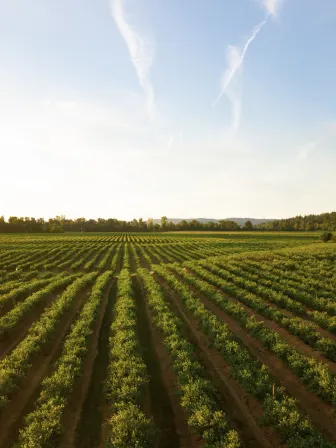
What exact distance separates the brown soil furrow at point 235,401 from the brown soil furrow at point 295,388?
74.9 inches

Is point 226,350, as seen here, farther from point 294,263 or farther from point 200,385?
point 294,263

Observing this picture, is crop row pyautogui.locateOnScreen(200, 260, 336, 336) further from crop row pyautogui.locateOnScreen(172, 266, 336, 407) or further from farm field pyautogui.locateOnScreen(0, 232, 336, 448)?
crop row pyautogui.locateOnScreen(172, 266, 336, 407)

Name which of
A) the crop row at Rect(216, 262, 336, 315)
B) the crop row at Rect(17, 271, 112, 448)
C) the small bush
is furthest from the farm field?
the small bush

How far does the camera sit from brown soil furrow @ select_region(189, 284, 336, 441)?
32.2 ft

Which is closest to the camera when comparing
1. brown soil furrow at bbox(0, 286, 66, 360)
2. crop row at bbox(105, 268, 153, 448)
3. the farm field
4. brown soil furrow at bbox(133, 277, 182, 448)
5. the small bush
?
crop row at bbox(105, 268, 153, 448)

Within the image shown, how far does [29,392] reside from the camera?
1182 cm

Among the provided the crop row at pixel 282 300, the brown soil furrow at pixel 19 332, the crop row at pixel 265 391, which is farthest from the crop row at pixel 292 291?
the brown soil furrow at pixel 19 332

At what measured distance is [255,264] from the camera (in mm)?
34406

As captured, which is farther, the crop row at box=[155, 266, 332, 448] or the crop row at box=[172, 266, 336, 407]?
the crop row at box=[172, 266, 336, 407]

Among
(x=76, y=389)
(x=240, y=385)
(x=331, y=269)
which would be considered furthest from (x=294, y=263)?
(x=76, y=389)

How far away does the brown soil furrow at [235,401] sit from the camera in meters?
9.32

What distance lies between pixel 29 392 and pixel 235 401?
924 centimetres

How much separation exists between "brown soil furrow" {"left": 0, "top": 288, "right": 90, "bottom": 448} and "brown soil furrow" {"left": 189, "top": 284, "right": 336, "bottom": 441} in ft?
36.5

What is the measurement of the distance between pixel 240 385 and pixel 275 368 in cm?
261
